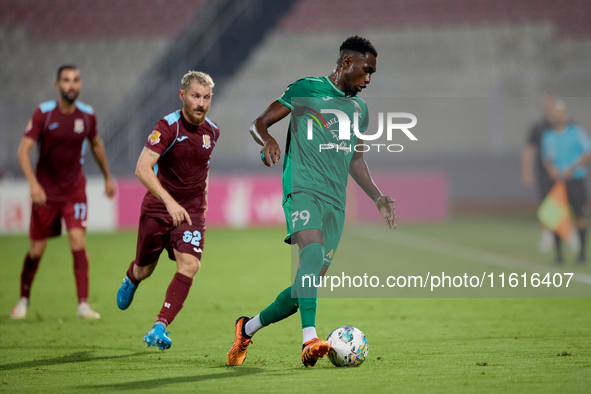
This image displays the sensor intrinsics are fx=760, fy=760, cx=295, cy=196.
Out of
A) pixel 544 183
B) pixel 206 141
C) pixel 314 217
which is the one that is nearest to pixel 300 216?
pixel 314 217

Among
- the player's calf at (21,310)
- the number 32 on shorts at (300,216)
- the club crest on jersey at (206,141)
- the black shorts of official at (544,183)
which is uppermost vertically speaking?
the black shorts of official at (544,183)

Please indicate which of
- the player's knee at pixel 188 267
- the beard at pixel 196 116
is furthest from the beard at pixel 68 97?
the player's knee at pixel 188 267

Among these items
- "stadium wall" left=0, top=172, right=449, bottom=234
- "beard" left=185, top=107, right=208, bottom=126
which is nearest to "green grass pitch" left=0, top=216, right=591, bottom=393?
"beard" left=185, top=107, right=208, bottom=126

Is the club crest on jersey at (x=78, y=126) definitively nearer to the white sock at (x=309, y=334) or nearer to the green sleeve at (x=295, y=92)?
the green sleeve at (x=295, y=92)

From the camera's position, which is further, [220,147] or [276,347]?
[220,147]

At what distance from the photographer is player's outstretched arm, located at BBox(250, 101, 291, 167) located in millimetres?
4332

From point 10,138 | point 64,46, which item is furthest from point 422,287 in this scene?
point 64,46

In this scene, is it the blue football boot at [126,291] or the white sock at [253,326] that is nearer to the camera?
the white sock at [253,326]

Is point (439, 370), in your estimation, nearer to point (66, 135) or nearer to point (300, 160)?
point (300, 160)

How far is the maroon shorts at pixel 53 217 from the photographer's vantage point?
7.15 meters

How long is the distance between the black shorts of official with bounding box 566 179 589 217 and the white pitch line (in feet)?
3.50

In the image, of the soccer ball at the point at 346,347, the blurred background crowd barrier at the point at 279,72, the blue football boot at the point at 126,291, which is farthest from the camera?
the blurred background crowd barrier at the point at 279,72

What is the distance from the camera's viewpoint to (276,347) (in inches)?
217

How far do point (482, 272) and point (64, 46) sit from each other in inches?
663
